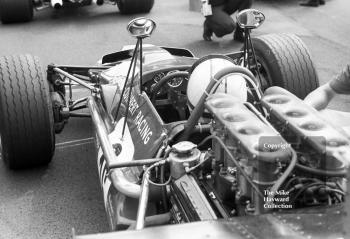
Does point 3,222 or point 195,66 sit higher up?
point 195,66

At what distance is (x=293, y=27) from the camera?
820cm

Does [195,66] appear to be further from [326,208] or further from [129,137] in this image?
[326,208]

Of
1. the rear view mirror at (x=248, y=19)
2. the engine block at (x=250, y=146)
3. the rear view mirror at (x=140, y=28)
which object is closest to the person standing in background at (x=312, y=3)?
the rear view mirror at (x=248, y=19)

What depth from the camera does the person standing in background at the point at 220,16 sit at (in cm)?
724

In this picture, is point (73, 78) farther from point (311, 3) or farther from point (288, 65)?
point (311, 3)

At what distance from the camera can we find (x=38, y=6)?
8.75 m

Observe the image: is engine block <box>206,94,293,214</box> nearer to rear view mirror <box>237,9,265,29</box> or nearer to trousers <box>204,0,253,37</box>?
rear view mirror <box>237,9,265,29</box>

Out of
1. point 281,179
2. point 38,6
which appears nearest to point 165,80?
point 281,179

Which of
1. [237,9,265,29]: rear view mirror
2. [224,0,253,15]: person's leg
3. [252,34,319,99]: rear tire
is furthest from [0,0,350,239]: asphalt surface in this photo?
[237,9,265,29]: rear view mirror

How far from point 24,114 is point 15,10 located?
15.9ft

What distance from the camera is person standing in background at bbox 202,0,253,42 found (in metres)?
7.24

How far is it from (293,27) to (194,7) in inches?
59.1

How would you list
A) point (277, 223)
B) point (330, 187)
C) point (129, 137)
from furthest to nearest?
point (129, 137) < point (330, 187) < point (277, 223)

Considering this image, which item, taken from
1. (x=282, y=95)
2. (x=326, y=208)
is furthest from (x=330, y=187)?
(x=282, y=95)
